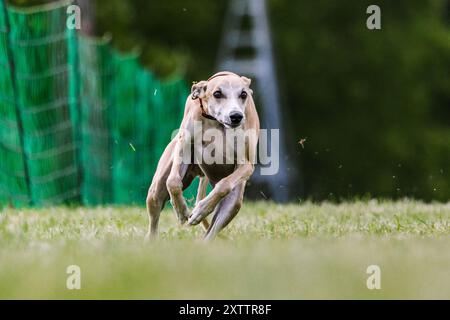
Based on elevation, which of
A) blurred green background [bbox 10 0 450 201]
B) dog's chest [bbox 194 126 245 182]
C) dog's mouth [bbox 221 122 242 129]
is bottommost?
dog's chest [bbox 194 126 245 182]

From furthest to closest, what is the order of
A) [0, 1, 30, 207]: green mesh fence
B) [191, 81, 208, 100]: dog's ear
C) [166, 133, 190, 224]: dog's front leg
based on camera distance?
[0, 1, 30, 207]: green mesh fence
[191, 81, 208, 100]: dog's ear
[166, 133, 190, 224]: dog's front leg

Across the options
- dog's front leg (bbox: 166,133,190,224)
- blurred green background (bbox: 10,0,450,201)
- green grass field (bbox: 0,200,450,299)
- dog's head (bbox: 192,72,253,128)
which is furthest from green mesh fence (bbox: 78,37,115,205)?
blurred green background (bbox: 10,0,450,201)

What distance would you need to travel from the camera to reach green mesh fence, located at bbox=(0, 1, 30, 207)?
11094mm

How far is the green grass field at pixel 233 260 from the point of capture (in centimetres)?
537

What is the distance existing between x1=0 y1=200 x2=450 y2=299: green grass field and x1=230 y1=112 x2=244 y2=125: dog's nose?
75 cm

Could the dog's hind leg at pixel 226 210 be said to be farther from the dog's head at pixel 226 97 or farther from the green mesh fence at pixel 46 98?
the green mesh fence at pixel 46 98

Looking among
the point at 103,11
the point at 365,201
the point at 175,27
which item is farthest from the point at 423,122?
the point at 365,201

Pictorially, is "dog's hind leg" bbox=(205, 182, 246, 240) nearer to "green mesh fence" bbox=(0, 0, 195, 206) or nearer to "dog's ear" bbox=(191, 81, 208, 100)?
"dog's ear" bbox=(191, 81, 208, 100)

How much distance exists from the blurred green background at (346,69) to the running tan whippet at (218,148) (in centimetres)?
2439

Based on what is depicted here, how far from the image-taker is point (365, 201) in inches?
455

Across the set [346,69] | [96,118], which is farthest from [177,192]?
[346,69]

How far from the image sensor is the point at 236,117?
748 cm

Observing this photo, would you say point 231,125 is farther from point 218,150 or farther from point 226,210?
point 226,210

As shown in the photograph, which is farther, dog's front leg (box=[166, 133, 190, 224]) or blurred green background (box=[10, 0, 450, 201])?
blurred green background (box=[10, 0, 450, 201])
